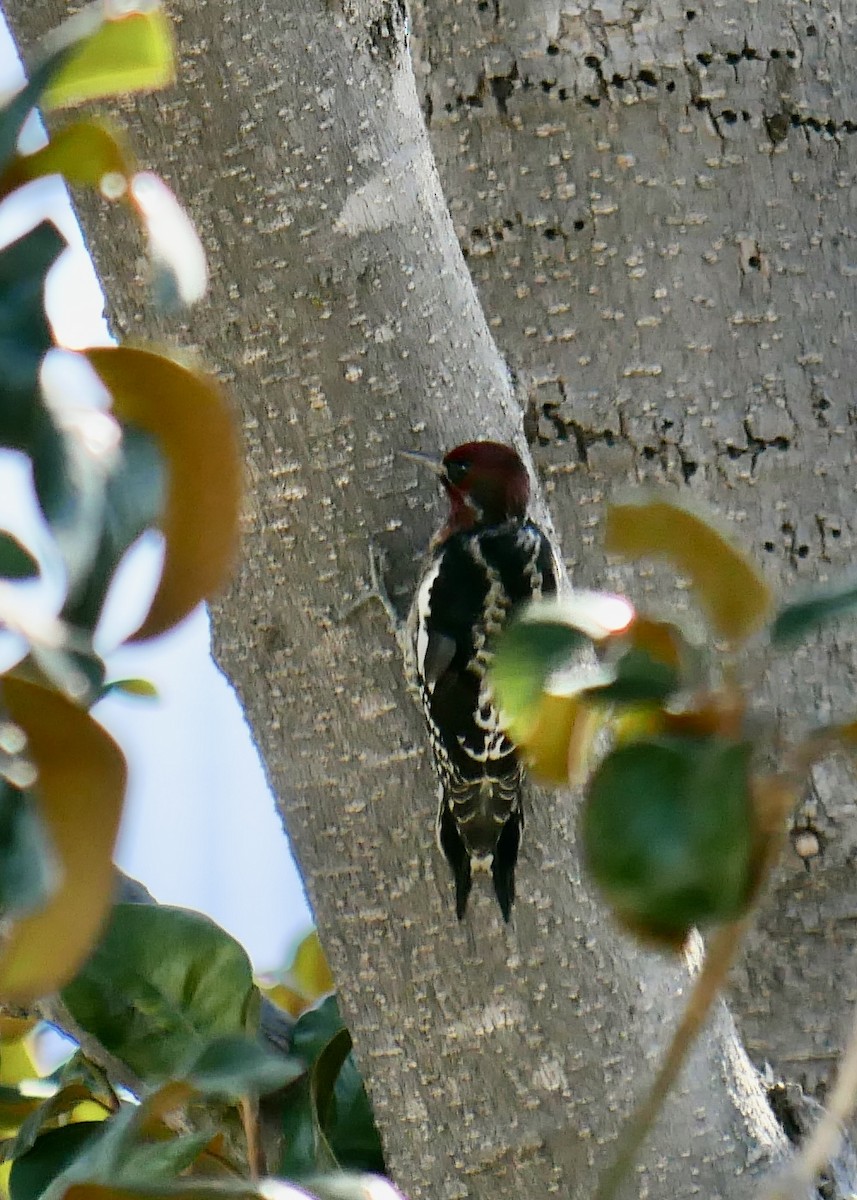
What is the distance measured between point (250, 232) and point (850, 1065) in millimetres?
1038

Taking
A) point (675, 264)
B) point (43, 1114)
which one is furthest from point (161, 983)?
point (675, 264)

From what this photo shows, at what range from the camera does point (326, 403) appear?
Answer: 1248 millimetres

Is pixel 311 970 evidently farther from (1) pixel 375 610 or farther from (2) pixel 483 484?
(1) pixel 375 610

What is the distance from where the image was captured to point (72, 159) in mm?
427

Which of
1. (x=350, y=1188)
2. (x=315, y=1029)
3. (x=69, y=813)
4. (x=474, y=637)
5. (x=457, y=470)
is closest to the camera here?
(x=69, y=813)

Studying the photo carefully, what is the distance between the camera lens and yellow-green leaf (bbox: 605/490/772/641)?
0.44 meters

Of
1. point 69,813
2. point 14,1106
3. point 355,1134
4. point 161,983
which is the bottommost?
point 355,1134

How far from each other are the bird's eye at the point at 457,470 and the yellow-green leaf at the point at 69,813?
99 centimetres

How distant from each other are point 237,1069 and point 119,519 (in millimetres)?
375

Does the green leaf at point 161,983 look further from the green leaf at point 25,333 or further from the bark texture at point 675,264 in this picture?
the green leaf at point 25,333

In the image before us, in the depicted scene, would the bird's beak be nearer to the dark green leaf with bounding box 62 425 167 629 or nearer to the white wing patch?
the white wing patch

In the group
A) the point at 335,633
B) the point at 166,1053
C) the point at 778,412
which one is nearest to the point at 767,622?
the point at 335,633

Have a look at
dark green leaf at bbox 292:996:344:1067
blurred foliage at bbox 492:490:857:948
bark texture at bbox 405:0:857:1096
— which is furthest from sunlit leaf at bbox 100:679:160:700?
bark texture at bbox 405:0:857:1096

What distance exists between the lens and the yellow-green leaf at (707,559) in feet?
1.45
